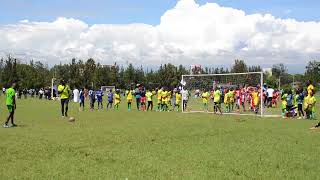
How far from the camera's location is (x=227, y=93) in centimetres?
3062

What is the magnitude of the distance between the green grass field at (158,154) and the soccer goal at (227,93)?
42.1ft

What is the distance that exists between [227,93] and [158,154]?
1993cm

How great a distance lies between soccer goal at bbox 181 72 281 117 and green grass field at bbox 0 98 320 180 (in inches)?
505

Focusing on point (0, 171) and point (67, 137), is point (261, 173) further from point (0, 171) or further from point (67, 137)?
point (67, 137)

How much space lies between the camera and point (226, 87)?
106 feet

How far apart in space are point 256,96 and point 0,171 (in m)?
21.5

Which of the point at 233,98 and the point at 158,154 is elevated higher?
the point at 233,98

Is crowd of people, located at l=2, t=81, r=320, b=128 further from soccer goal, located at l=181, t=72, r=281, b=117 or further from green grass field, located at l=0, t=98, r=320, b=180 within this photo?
green grass field, located at l=0, t=98, r=320, b=180

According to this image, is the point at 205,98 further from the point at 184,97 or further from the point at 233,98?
the point at 233,98

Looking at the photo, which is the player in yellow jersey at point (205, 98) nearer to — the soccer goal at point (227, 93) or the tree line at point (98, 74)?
the soccer goal at point (227, 93)

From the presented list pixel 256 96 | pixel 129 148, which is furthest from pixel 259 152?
pixel 256 96

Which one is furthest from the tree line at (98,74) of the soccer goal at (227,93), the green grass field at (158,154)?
the green grass field at (158,154)

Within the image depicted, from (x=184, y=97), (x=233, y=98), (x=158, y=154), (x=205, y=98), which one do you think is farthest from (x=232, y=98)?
(x=158, y=154)

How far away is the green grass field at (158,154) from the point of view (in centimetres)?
899
